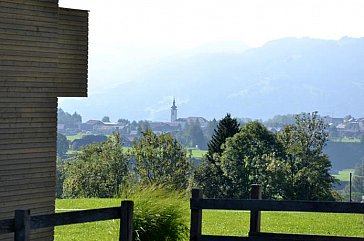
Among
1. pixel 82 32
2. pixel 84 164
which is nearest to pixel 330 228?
pixel 82 32

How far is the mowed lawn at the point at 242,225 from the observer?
71.7 ft

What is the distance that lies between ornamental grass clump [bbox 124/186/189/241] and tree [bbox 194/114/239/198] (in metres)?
59.8

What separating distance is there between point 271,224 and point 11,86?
11.7 meters

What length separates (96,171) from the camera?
80188mm

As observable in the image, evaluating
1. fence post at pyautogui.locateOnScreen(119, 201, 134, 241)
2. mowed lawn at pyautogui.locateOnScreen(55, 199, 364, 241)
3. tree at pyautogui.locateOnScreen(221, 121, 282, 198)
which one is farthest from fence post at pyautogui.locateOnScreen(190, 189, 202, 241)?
tree at pyautogui.locateOnScreen(221, 121, 282, 198)

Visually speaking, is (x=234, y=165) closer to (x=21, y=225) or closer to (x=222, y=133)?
(x=222, y=133)

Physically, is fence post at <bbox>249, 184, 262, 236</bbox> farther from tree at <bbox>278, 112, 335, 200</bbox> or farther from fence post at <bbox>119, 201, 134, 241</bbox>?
tree at <bbox>278, 112, 335, 200</bbox>

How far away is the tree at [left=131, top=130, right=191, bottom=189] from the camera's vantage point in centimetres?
7925

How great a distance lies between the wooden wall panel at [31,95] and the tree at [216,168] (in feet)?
192

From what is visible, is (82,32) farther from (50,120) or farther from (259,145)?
(259,145)

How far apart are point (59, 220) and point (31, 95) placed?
680 cm

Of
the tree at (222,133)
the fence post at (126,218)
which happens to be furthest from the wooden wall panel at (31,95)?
the tree at (222,133)

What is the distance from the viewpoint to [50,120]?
17.6 metres

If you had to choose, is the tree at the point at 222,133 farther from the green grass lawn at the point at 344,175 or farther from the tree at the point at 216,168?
the green grass lawn at the point at 344,175
